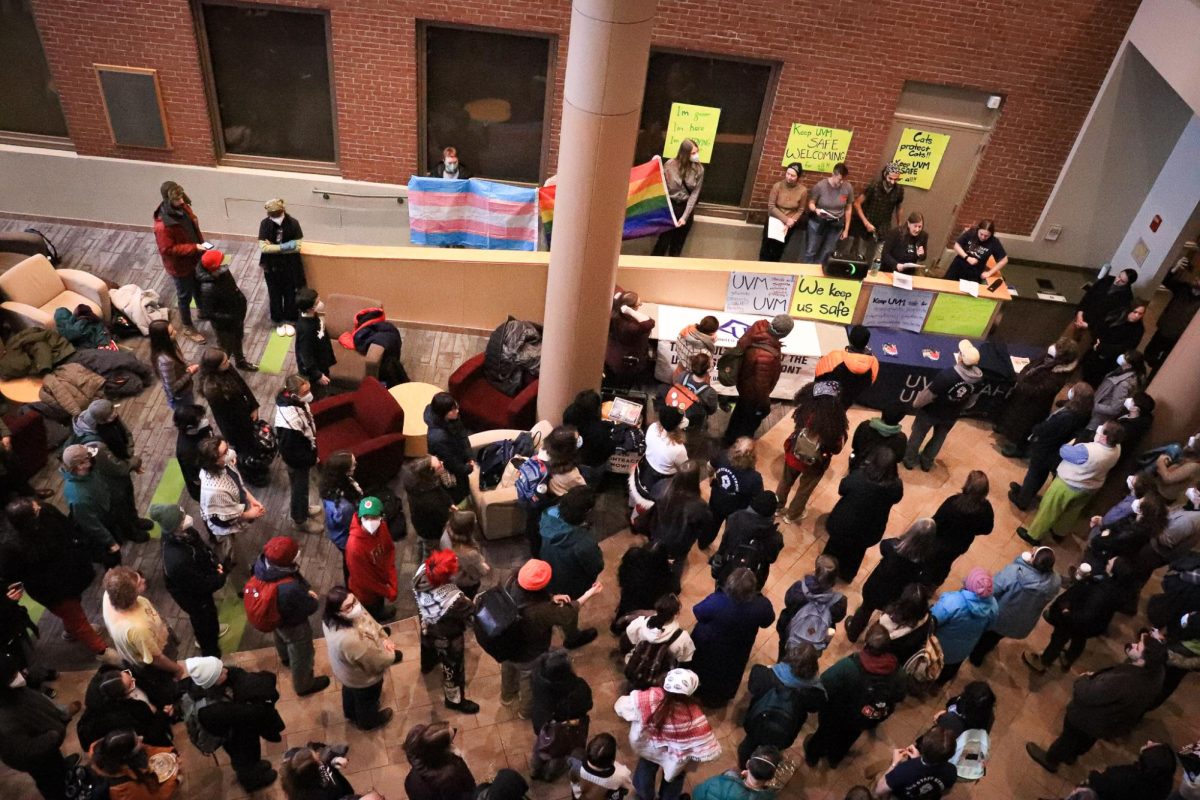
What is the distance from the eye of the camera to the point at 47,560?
19.2 ft

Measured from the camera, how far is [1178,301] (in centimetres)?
1009

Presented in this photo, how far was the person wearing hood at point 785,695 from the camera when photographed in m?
5.52

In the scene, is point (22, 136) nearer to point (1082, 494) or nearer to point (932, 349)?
point (932, 349)

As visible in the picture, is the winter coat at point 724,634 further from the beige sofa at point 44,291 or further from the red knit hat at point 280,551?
the beige sofa at point 44,291

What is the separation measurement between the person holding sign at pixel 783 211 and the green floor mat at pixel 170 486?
23.0 feet

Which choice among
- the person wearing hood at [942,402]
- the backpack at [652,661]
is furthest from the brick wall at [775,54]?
the backpack at [652,661]

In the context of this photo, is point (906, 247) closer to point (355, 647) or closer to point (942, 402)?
point (942, 402)

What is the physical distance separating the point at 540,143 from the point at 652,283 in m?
2.85

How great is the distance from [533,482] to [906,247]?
5.71 m

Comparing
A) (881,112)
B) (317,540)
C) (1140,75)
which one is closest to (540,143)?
(881,112)

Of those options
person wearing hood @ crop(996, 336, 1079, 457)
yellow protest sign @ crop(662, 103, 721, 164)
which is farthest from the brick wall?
person wearing hood @ crop(996, 336, 1079, 457)

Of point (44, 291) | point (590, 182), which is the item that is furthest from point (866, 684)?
point (44, 291)

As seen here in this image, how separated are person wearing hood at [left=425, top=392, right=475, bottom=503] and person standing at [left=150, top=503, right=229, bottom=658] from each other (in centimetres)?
174

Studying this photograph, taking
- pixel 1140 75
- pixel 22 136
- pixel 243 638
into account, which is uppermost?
pixel 1140 75
